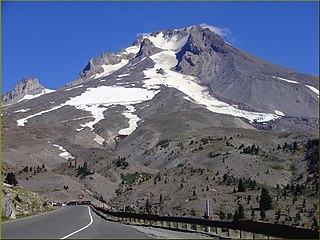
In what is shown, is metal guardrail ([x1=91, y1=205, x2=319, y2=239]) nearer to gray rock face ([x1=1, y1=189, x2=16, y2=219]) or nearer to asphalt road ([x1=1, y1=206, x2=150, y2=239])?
asphalt road ([x1=1, y1=206, x2=150, y2=239])

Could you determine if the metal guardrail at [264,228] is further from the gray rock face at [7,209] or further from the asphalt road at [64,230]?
the gray rock face at [7,209]

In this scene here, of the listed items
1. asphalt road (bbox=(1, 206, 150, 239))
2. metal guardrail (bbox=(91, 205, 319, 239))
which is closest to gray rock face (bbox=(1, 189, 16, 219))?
asphalt road (bbox=(1, 206, 150, 239))

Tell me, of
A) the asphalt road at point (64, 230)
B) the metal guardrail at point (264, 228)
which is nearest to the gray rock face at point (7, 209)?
the asphalt road at point (64, 230)

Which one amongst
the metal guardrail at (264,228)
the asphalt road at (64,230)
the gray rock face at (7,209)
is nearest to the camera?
the metal guardrail at (264,228)

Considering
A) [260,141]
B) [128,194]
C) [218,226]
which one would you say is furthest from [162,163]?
[218,226]

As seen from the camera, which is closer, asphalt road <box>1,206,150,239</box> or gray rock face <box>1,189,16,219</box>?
asphalt road <box>1,206,150,239</box>

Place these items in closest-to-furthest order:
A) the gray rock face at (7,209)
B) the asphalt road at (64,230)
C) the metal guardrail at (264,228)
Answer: the metal guardrail at (264,228)
the asphalt road at (64,230)
the gray rock face at (7,209)

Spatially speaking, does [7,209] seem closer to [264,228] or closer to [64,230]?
[64,230]

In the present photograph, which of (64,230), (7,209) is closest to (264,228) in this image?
(64,230)

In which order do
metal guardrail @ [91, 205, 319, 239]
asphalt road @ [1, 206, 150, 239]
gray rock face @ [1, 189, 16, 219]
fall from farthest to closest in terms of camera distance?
gray rock face @ [1, 189, 16, 219], asphalt road @ [1, 206, 150, 239], metal guardrail @ [91, 205, 319, 239]

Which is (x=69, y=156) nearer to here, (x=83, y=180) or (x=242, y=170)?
(x=83, y=180)

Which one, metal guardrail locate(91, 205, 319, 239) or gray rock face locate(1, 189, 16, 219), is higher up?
gray rock face locate(1, 189, 16, 219)

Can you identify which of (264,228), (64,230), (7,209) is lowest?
(64,230)

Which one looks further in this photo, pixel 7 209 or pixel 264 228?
pixel 7 209
